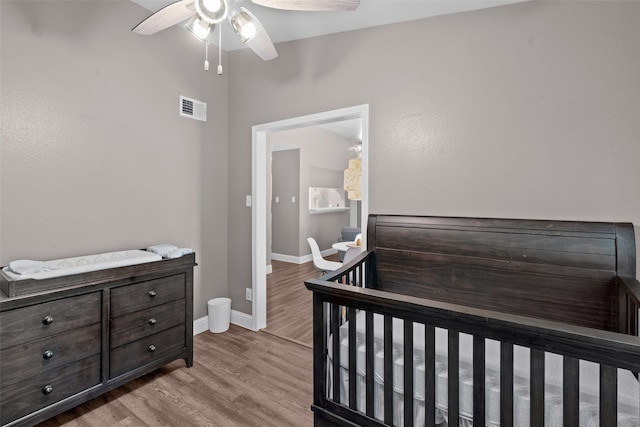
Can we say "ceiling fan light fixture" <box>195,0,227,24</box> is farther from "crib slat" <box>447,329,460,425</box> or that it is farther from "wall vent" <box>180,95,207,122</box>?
"crib slat" <box>447,329,460,425</box>

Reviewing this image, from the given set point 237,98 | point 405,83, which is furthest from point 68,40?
point 405,83

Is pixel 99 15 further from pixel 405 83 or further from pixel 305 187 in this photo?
pixel 305 187

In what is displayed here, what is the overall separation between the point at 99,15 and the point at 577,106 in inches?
123

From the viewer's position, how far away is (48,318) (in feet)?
5.15

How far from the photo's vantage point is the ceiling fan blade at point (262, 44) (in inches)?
65.8

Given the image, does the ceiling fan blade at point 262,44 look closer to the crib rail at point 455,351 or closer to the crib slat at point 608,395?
the crib rail at point 455,351

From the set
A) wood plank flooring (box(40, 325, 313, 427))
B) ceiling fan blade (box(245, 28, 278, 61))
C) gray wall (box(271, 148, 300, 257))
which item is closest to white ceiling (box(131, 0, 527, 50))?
ceiling fan blade (box(245, 28, 278, 61))

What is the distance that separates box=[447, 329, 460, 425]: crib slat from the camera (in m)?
1.05

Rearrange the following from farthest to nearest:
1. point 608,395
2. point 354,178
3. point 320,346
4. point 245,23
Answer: point 354,178 < point 245,23 < point 320,346 < point 608,395

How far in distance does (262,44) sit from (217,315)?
7.70 feet

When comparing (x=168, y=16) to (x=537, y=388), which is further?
(x=168, y=16)

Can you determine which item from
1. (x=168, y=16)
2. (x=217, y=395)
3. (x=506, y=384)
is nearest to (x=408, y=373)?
(x=506, y=384)

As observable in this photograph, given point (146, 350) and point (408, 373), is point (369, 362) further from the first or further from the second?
point (146, 350)

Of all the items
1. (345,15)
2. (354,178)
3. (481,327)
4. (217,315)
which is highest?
(345,15)
